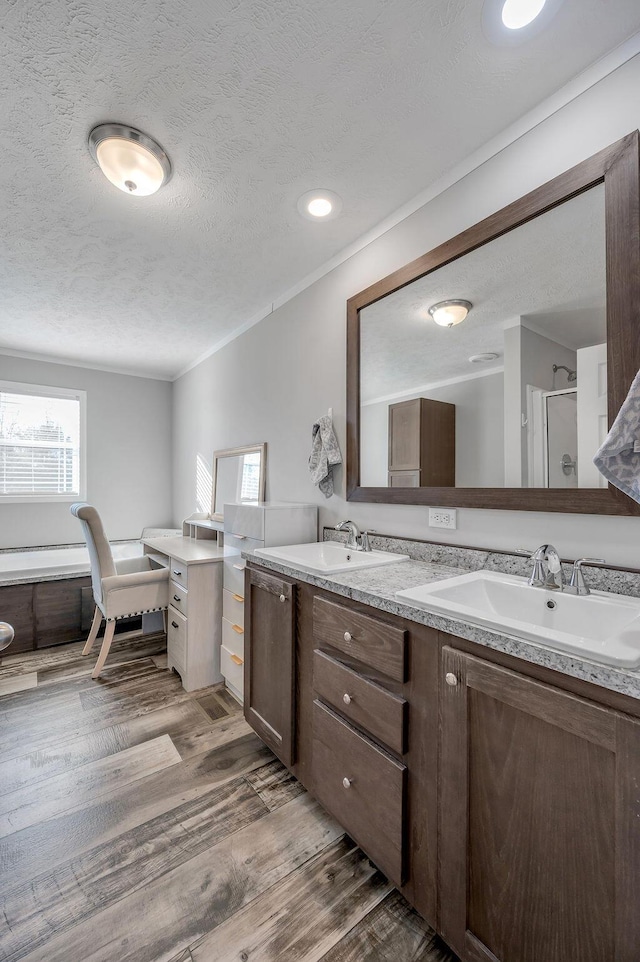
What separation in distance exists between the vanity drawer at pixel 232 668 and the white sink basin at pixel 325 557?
2.59ft

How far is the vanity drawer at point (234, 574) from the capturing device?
2.31m

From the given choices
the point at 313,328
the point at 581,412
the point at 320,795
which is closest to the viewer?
the point at 581,412

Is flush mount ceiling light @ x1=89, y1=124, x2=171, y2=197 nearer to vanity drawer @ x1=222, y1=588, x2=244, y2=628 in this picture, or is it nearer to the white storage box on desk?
the white storage box on desk

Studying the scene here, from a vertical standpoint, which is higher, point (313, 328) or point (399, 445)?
point (313, 328)

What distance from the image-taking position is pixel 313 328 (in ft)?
8.09

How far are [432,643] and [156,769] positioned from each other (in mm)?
1528

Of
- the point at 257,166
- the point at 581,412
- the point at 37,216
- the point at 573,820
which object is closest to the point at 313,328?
the point at 257,166

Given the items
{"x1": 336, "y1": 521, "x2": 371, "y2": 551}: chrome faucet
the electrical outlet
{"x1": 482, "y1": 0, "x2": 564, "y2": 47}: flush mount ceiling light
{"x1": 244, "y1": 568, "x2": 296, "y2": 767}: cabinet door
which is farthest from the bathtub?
{"x1": 482, "y1": 0, "x2": 564, "y2": 47}: flush mount ceiling light

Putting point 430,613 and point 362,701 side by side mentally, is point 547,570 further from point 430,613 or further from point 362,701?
point 362,701

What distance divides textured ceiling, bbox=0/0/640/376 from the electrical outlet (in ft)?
4.64

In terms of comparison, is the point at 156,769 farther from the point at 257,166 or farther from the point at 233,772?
the point at 257,166

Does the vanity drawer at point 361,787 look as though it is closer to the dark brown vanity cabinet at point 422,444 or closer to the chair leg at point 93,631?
the dark brown vanity cabinet at point 422,444

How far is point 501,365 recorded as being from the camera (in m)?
1.50

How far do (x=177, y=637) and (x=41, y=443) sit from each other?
2.70 meters
